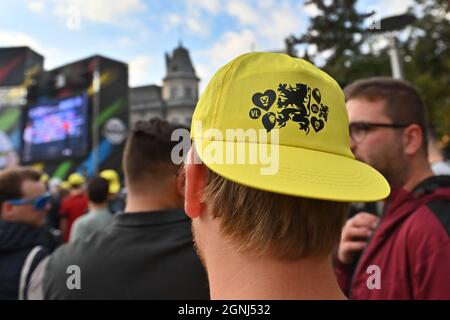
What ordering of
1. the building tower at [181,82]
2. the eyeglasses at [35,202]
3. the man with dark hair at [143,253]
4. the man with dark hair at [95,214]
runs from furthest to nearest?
the man with dark hair at [95,214], the eyeglasses at [35,202], the man with dark hair at [143,253], the building tower at [181,82]

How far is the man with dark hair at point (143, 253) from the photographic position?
166 cm

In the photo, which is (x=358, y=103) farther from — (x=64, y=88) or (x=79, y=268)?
(x=64, y=88)

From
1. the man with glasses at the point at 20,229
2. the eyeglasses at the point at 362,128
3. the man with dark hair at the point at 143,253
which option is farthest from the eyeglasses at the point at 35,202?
the eyeglasses at the point at 362,128

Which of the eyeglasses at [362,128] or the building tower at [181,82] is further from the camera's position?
the eyeglasses at [362,128]

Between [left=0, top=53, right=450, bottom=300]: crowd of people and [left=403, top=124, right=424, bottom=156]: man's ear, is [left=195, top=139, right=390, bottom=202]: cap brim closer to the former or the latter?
[left=0, top=53, right=450, bottom=300]: crowd of people

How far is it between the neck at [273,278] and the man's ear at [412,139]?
119cm

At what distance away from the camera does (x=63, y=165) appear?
1498 cm

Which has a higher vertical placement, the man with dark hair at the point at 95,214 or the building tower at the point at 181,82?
the building tower at the point at 181,82

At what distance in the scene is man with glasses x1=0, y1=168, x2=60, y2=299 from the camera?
2.08m

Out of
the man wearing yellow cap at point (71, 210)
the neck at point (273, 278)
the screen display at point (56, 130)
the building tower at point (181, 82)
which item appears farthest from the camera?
the screen display at point (56, 130)

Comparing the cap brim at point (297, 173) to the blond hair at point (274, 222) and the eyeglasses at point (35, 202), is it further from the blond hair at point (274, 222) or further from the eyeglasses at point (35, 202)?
the eyeglasses at point (35, 202)

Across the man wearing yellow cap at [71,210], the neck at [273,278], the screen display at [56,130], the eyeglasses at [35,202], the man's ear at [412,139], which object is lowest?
the man wearing yellow cap at [71,210]

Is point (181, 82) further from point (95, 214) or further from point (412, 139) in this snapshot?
point (95, 214)

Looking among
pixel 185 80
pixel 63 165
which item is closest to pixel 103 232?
pixel 185 80
